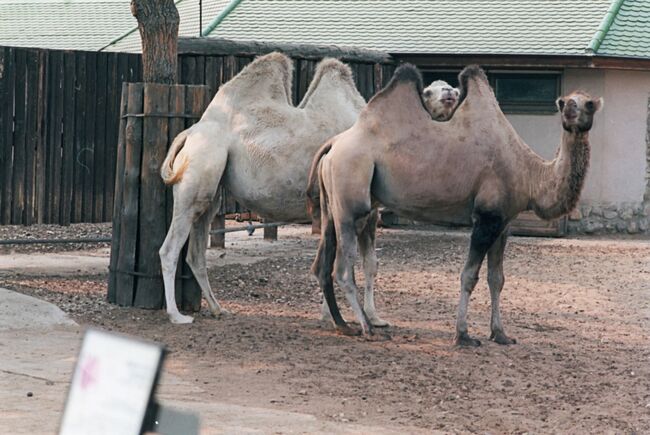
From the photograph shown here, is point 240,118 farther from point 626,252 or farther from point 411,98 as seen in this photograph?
point 626,252

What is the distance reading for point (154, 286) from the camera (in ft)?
35.8

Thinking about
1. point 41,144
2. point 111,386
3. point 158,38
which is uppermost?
point 111,386

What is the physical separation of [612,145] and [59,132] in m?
9.14

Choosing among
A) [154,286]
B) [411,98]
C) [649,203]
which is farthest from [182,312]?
[649,203]

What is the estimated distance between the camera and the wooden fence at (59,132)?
13.8m

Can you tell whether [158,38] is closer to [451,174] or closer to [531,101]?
[451,174]

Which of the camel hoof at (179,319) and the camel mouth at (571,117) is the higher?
the camel mouth at (571,117)

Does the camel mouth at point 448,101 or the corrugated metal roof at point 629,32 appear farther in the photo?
the corrugated metal roof at point 629,32

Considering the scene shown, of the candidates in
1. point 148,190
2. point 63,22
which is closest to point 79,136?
point 148,190

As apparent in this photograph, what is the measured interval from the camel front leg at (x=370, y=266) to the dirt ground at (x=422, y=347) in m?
0.21

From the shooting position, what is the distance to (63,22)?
2781 centimetres

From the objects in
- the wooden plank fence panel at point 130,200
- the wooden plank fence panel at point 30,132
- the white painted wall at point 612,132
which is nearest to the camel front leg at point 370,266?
the wooden plank fence panel at point 130,200

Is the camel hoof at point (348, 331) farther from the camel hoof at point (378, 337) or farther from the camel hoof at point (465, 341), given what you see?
the camel hoof at point (465, 341)

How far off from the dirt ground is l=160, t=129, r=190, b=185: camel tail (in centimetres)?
119
